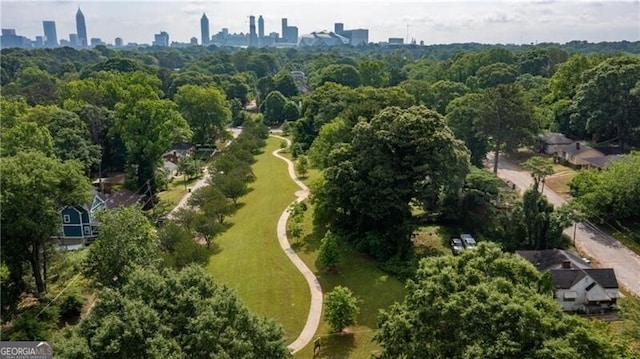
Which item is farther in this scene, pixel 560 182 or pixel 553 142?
pixel 553 142

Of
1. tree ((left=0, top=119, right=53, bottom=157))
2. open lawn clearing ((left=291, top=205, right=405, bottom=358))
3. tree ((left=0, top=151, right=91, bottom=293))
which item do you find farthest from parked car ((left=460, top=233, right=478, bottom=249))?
tree ((left=0, top=119, right=53, bottom=157))

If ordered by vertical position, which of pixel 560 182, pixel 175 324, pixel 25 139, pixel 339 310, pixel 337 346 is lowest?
pixel 337 346

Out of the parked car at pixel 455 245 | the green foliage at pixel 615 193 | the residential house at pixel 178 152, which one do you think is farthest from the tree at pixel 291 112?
the green foliage at pixel 615 193

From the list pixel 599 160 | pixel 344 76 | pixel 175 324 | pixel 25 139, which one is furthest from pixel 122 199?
pixel 344 76

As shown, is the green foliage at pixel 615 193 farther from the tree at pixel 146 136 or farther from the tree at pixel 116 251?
the tree at pixel 146 136

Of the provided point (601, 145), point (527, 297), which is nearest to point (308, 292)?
point (527, 297)

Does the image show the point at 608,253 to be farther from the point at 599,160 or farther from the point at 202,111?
the point at 202,111

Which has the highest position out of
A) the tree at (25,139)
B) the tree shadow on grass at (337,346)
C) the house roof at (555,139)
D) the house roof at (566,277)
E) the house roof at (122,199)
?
the tree at (25,139)
